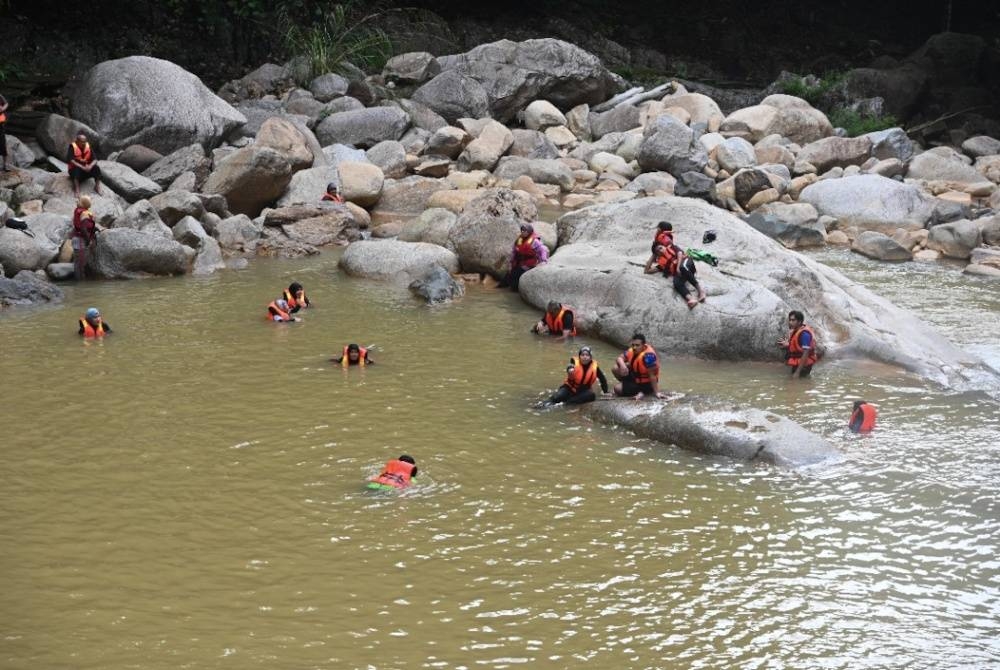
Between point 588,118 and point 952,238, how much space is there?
43.2ft

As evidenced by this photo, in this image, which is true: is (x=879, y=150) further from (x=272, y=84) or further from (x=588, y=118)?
(x=272, y=84)

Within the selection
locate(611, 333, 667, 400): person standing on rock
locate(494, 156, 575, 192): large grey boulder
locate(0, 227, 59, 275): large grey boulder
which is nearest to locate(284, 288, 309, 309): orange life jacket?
locate(0, 227, 59, 275): large grey boulder

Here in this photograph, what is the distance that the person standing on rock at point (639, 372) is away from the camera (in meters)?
12.7

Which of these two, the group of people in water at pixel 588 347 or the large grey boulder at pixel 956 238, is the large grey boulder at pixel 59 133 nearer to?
the group of people in water at pixel 588 347

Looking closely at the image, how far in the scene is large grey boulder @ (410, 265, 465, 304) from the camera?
18172mm

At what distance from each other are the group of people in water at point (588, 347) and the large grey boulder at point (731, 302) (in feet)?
0.95

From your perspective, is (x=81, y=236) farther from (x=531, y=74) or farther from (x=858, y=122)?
(x=858, y=122)

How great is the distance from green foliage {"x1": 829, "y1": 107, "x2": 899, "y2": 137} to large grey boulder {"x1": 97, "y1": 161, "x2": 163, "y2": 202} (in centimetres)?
2147

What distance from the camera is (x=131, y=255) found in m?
19.2

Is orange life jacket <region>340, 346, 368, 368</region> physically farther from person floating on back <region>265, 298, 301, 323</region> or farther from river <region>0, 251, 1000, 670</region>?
person floating on back <region>265, 298, 301, 323</region>

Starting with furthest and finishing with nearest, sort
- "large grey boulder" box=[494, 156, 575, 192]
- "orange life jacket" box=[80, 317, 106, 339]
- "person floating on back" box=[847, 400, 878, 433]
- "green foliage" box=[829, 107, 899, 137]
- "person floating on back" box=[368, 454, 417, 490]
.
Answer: "green foliage" box=[829, 107, 899, 137] < "large grey boulder" box=[494, 156, 575, 192] < "orange life jacket" box=[80, 317, 106, 339] < "person floating on back" box=[847, 400, 878, 433] < "person floating on back" box=[368, 454, 417, 490]

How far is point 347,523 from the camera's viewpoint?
9547mm

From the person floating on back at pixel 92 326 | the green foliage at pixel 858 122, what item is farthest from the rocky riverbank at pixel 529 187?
the person floating on back at pixel 92 326

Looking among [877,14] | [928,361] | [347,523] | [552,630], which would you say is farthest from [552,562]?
[877,14]
